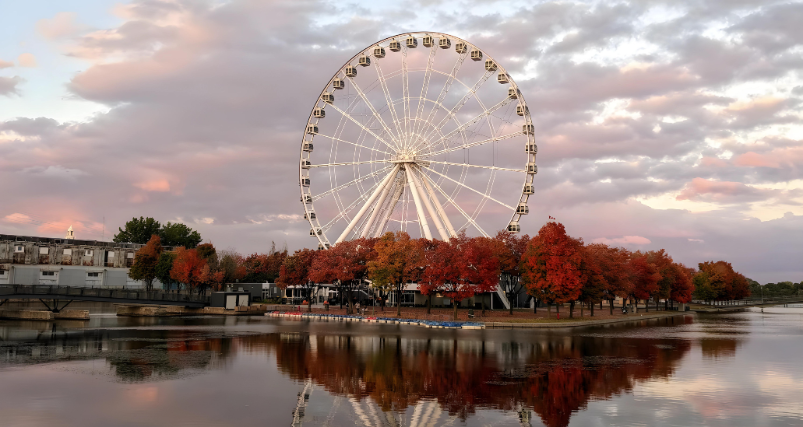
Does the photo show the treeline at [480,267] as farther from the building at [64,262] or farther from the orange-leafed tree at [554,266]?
the building at [64,262]

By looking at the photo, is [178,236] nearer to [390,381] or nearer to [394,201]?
[394,201]

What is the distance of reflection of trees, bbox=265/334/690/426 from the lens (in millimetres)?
24203

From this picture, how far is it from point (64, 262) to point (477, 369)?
335 ft

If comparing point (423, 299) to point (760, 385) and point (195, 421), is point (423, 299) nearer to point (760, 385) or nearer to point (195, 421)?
point (760, 385)

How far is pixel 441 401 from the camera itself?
23.7m

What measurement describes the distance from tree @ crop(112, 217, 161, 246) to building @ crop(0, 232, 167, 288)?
35.2m

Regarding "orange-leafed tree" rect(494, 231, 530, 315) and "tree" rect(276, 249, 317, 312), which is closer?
"orange-leafed tree" rect(494, 231, 530, 315)

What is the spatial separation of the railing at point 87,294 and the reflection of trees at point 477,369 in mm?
38425

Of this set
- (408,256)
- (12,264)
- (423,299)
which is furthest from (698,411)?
(12,264)

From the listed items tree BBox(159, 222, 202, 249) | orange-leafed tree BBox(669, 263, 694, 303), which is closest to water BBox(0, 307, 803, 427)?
orange-leafed tree BBox(669, 263, 694, 303)

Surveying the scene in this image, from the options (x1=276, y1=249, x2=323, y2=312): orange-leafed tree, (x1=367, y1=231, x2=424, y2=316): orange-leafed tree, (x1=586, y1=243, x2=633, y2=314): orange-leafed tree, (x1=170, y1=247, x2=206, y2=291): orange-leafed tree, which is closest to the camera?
(x1=367, y1=231, x2=424, y2=316): orange-leafed tree

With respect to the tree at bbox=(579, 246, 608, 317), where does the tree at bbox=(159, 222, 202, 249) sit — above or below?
above

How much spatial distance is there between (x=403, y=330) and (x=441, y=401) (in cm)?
3412

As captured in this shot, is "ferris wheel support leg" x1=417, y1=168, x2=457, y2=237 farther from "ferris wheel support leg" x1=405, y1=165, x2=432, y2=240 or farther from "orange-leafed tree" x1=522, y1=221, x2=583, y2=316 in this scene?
"orange-leafed tree" x1=522, y1=221, x2=583, y2=316
